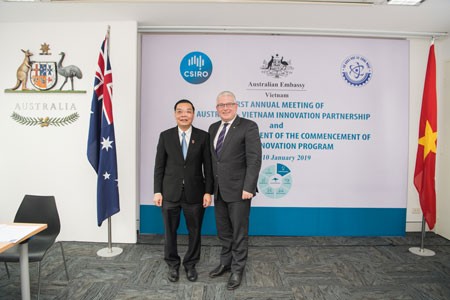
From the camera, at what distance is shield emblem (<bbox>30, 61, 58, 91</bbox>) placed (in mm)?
3311

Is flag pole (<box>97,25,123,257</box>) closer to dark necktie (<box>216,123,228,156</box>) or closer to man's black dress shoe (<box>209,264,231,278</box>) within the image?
man's black dress shoe (<box>209,264,231,278</box>)

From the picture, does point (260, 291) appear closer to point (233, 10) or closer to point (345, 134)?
point (345, 134)

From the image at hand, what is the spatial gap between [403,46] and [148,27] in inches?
123

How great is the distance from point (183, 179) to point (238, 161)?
49 cm

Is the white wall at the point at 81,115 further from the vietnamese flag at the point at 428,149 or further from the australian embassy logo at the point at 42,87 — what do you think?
the vietnamese flag at the point at 428,149

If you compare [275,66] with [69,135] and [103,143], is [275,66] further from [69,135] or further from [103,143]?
[69,135]

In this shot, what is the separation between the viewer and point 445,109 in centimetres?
370

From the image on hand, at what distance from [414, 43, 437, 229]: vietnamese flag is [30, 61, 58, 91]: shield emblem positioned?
4.16 meters

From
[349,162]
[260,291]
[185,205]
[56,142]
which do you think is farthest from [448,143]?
[56,142]

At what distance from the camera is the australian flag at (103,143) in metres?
3.02

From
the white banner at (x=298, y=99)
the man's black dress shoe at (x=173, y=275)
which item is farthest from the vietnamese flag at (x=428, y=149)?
the man's black dress shoe at (x=173, y=275)

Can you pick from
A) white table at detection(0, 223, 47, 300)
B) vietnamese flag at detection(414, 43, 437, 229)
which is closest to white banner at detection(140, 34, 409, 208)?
vietnamese flag at detection(414, 43, 437, 229)

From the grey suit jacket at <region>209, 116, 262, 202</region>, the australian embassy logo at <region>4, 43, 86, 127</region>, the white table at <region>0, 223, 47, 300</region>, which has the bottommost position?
the white table at <region>0, 223, 47, 300</region>

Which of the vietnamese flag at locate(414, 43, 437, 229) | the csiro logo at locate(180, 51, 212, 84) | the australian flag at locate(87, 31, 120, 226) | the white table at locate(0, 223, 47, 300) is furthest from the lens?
the csiro logo at locate(180, 51, 212, 84)
